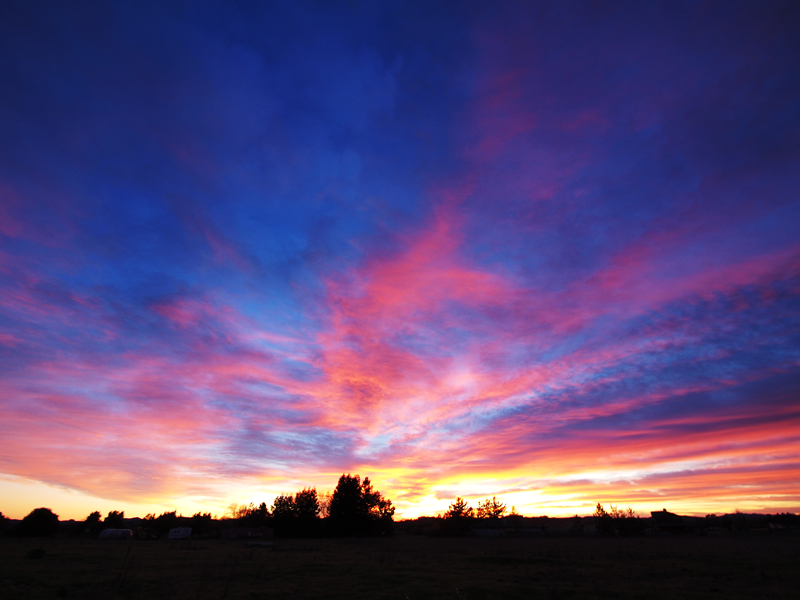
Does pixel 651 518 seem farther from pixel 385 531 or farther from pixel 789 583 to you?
pixel 789 583

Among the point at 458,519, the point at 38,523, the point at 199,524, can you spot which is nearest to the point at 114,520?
the point at 199,524

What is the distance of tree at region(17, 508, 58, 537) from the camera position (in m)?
78.8

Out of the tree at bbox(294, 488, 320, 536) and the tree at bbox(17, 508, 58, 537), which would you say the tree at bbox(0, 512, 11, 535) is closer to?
the tree at bbox(17, 508, 58, 537)

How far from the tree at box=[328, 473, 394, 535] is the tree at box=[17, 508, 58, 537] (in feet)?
193

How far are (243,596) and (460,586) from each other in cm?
1242

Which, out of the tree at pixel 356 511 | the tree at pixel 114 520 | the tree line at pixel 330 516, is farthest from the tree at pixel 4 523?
the tree at pixel 356 511

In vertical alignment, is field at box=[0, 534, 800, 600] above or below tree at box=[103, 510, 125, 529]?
below

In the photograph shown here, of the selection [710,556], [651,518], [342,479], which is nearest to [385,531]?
[342,479]

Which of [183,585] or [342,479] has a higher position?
[342,479]

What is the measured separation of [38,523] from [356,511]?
2617 inches

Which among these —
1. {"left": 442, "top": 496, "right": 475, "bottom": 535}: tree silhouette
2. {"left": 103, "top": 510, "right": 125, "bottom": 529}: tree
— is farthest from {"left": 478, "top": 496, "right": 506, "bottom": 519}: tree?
{"left": 103, "top": 510, "right": 125, "bottom": 529}: tree

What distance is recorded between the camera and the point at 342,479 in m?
101

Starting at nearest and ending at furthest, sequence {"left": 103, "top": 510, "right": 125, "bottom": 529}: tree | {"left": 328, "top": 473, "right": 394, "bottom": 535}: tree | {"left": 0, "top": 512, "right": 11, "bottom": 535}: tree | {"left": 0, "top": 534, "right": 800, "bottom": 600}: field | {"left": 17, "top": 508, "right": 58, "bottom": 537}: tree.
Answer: {"left": 0, "top": 534, "right": 800, "bottom": 600}: field < {"left": 17, "top": 508, "right": 58, "bottom": 537}: tree < {"left": 0, "top": 512, "right": 11, "bottom": 535}: tree < {"left": 328, "top": 473, "right": 394, "bottom": 535}: tree < {"left": 103, "top": 510, "right": 125, "bottom": 529}: tree

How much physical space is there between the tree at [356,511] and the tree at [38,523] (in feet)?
193
